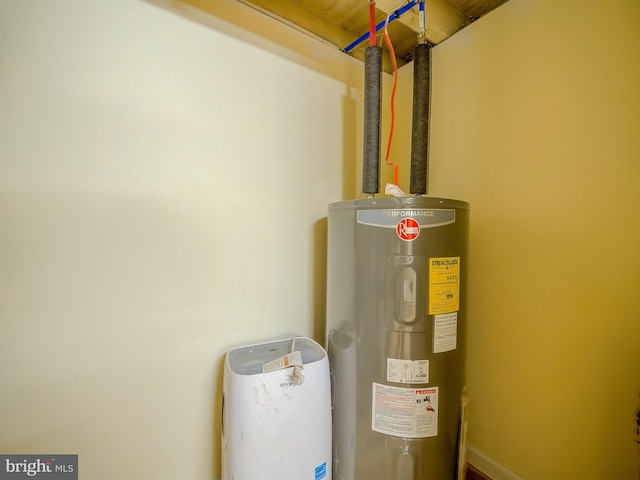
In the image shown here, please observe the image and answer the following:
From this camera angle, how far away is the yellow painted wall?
2.49ft

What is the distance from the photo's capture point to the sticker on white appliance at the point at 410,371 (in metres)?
0.74

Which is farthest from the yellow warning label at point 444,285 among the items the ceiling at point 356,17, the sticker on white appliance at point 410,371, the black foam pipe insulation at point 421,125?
the ceiling at point 356,17

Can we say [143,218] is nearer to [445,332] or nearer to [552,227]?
[445,332]

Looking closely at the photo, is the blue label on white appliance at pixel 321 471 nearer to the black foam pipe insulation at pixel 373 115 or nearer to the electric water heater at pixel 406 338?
the electric water heater at pixel 406 338

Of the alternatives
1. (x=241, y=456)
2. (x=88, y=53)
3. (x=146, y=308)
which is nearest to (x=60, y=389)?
(x=146, y=308)

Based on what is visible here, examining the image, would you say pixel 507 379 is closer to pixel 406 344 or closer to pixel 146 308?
pixel 406 344

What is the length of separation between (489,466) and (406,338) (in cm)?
82

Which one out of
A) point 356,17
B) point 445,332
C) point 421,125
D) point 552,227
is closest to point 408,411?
point 445,332

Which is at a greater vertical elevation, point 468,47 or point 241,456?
point 468,47

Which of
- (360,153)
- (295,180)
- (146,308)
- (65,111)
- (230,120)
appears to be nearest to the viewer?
(65,111)

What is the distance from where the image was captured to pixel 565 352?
86cm

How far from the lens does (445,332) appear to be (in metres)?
0.76

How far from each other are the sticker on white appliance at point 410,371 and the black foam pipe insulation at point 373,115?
0.60 metres

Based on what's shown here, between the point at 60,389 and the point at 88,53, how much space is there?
0.96m
